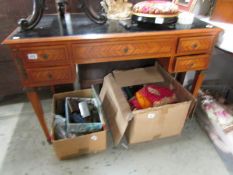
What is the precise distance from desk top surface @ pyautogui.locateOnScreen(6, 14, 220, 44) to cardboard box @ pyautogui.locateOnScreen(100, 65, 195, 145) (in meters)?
0.44

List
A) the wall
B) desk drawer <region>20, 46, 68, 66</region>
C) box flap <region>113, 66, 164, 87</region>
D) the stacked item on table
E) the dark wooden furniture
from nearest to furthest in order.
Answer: desk drawer <region>20, 46, 68, 66</region>, the stacked item on table, the dark wooden furniture, the wall, box flap <region>113, 66, 164, 87</region>

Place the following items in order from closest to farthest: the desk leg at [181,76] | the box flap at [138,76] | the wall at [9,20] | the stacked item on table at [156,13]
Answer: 1. the stacked item on table at [156,13]
2. the wall at [9,20]
3. the box flap at [138,76]
4. the desk leg at [181,76]

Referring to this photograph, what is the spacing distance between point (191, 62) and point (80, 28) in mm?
699

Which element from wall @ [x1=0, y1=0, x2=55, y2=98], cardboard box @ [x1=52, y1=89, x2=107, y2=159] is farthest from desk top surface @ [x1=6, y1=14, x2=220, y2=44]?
cardboard box @ [x1=52, y1=89, x2=107, y2=159]

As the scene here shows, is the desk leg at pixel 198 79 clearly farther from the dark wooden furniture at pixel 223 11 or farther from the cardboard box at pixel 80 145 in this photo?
the cardboard box at pixel 80 145

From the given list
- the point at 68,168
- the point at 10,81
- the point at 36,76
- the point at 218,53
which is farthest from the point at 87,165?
the point at 218,53

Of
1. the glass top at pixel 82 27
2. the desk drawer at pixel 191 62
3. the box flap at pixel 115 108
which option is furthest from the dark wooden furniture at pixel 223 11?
the box flap at pixel 115 108

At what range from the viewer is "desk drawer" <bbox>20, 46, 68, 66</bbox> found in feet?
2.86

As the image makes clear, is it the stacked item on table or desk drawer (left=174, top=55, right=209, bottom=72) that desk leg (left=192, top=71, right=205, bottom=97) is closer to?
desk drawer (left=174, top=55, right=209, bottom=72)

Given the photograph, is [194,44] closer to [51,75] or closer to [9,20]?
[51,75]

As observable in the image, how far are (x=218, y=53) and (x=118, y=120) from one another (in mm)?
1138

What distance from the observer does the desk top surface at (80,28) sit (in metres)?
0.91

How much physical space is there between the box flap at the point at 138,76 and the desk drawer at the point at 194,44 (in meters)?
0.39

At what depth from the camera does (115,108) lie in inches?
49.9
